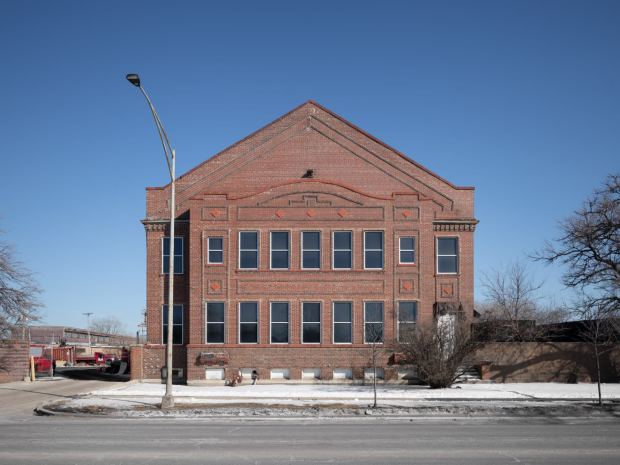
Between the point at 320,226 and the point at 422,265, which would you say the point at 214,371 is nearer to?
the point at 320,226

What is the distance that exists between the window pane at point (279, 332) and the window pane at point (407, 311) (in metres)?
5.36

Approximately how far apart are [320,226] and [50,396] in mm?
13734

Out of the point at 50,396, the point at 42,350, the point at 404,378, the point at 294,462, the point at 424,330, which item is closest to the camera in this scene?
the point at 294,462

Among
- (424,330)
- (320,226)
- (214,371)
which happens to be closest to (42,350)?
(214,371)

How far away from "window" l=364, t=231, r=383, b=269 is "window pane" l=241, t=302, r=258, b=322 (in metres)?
5.56

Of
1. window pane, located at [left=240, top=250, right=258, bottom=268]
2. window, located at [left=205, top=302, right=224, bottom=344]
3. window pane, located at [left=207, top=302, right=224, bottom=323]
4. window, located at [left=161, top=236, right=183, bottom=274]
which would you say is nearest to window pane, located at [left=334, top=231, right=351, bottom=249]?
window pane, located at [left=240, top=250, right=258, bottom=268]

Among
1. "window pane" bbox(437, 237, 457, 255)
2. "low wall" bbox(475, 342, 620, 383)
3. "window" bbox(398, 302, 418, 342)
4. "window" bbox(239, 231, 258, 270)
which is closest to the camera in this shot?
"low wall" bbox(475, 342, 620, 383)

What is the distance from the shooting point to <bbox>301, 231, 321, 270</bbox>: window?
32.5m

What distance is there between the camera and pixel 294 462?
39.4ft

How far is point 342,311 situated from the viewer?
3231 centimetres

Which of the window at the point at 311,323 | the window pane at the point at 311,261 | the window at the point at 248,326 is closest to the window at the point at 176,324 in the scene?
the window at the point at 248,326

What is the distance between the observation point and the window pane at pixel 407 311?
1267 inches

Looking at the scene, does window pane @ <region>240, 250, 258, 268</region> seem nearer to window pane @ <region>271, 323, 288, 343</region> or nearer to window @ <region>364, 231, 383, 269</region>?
window pane @ <region>271, 323, 288, 343</region>

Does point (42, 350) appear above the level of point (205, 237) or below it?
below
